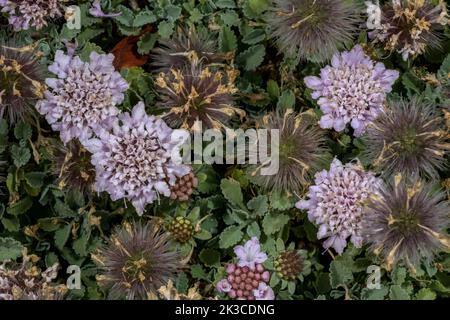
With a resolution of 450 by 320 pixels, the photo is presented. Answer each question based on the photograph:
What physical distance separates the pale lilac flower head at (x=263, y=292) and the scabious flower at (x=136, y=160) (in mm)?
490

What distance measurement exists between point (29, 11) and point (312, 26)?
1.13 metres

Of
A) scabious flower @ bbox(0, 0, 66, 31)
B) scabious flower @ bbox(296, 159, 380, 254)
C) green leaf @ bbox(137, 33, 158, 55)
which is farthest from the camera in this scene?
green leaf @ bbox(137, 33, 158, 55)

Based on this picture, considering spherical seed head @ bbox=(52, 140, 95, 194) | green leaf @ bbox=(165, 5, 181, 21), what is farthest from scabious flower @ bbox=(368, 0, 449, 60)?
spherical seed head @ bbox=(52, 140, 95, 194)

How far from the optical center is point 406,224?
104 inches

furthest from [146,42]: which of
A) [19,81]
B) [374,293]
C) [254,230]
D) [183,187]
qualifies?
[374,293]

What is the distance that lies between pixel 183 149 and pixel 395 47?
967 millimetres

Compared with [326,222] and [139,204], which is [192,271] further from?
[326,222]

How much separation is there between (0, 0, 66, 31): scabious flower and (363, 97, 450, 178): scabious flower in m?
1.36

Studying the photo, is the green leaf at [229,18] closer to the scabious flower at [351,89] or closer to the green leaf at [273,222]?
the scabious flower at [351,89]

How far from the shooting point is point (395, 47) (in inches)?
119

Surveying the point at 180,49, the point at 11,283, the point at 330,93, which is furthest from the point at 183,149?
the point at 11,283

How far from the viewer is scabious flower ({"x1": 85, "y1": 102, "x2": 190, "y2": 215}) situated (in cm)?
270

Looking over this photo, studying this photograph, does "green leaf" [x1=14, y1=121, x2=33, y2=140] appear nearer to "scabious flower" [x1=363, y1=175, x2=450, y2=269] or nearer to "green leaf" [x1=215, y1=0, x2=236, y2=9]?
"green leaf" [x1=215, y1=0, x2=236, y2=9]

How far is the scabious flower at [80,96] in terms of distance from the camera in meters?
2.80
